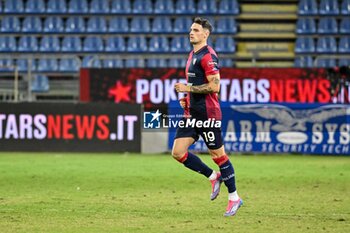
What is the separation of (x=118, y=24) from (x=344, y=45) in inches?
365

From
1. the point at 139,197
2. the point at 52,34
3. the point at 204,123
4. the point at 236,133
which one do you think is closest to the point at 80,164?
the point at 236,133

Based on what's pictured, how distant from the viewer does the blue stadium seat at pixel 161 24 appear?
33.4 meters

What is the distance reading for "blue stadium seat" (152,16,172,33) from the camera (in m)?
33.4

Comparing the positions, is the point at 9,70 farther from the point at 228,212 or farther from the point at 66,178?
the point at 228,212

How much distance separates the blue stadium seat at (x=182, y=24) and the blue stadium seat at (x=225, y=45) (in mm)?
1331

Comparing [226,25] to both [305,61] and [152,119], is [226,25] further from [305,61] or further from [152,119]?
[152,119]

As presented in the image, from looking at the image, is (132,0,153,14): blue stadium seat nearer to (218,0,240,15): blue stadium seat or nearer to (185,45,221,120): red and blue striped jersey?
(218,0,240,15): blue stadium seat

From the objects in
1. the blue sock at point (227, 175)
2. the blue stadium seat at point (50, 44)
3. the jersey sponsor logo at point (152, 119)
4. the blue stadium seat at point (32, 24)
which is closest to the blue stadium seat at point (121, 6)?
the blue stadium seat at point (50, 44)

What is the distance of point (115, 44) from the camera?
33219 millimetres

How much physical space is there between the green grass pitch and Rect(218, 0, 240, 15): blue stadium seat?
1391 centimetres

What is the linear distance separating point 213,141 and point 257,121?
48.2 feet

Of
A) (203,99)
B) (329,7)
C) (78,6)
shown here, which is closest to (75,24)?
(78,6)

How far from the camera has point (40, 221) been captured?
347 inches

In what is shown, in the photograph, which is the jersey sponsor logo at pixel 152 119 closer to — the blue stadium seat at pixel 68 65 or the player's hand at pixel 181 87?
the player's hand at pixel 181 87
